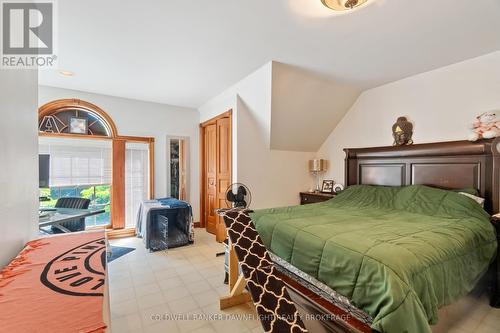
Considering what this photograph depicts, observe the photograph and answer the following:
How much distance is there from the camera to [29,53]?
66.7 inches

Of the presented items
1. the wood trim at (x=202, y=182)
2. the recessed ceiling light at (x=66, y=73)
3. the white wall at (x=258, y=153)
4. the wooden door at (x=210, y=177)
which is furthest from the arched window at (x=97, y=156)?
the white wall at (x=258, y=153)

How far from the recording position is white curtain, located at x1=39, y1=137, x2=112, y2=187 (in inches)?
150

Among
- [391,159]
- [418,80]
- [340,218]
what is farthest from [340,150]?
[340,218]

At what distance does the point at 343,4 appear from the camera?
5.85ft

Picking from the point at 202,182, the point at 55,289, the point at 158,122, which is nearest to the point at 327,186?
A: the point at 202,182

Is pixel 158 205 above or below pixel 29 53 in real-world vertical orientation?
below

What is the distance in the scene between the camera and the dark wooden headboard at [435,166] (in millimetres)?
2488

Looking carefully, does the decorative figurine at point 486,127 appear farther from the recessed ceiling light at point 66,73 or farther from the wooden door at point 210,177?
the recessed ceiling light at point 66,73

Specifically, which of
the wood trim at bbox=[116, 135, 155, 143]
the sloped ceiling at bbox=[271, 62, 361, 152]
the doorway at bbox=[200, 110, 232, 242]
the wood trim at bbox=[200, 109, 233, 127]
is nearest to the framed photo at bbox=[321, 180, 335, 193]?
the sloped ceiling at bbox=[271, 62, 361, 152]

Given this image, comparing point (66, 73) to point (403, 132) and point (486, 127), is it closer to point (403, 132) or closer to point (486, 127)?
point (403, 132)

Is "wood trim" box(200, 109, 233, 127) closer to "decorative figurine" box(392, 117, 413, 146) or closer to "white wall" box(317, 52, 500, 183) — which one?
"white wall" box(317, 52, 500, 183)

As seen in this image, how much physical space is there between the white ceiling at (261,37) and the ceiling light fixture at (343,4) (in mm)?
103

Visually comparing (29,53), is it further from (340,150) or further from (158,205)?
(340,150)

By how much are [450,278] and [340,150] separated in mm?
2898
